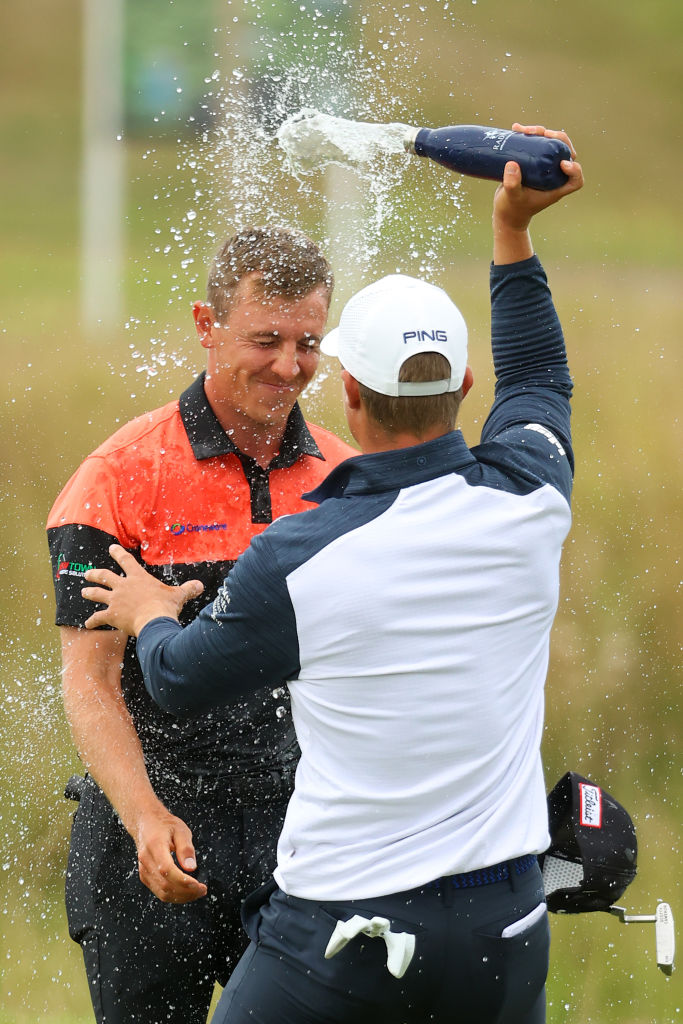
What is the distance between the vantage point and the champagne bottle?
1833 mm

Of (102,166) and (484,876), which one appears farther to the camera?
(102,166)

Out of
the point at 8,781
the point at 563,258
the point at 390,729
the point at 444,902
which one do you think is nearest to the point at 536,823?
the point at 444,902

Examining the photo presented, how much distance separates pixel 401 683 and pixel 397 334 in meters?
0.47

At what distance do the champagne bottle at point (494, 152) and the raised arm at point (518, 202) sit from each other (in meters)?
0.01

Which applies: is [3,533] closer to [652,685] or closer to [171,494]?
[652,685]

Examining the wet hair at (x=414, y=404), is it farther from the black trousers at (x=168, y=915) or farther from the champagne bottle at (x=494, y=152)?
the black trousers at (x=168, y=915)

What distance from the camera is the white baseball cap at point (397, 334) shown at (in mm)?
1596

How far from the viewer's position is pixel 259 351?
227 cm

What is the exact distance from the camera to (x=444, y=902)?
157cm

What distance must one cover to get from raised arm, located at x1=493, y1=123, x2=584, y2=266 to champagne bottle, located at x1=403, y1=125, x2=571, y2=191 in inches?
0.4

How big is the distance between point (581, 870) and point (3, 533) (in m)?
4.64

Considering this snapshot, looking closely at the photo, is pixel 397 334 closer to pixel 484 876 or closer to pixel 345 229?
pixel 484 876

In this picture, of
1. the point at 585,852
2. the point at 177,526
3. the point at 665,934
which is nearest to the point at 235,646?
the point at 177,526

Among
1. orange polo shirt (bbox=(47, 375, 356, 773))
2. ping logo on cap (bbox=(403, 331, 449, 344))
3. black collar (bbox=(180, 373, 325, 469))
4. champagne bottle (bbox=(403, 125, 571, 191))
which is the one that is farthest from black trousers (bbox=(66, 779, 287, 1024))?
champagne bottle (bbox=(403, 125, 571, 191))
